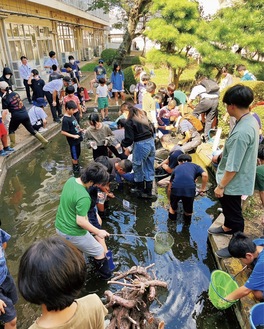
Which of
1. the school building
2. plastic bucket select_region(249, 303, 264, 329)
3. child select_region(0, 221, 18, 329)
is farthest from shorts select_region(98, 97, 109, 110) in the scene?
plastic bucket select_region(249, 303, 264, 329)

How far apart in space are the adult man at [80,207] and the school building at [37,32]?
1140 centimetres

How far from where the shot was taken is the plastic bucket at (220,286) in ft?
9.32

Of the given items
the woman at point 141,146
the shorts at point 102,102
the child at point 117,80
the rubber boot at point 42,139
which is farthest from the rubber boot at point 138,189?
the child at point 117,80

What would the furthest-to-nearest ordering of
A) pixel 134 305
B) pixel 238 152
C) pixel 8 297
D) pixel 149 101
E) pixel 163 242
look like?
pixel 149 101 → pixel 163 242 → pixel 238 152 → pixel 8 297 → pixel 134 305

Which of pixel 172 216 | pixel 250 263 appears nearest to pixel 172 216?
pixel 172 216

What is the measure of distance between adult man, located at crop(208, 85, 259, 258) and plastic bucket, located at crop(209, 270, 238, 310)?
0.49 meters

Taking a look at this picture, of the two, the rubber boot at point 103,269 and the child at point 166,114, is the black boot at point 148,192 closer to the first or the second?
the rubber boot at point 103,269

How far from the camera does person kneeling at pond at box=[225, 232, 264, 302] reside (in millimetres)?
2510

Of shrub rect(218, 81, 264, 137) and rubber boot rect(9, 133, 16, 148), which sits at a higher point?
shrub rect(218, 81, 264, 137)

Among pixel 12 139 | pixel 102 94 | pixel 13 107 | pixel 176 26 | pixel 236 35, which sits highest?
pixel 176 26

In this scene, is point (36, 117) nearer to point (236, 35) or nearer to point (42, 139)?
point (42, 139)

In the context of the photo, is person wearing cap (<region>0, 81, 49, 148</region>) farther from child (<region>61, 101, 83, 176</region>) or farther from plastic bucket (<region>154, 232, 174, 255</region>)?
plastic bucket (<region>154, 232, 174, 255</region>)

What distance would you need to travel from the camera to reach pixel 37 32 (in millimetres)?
17250

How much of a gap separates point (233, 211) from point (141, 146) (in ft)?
6.59
